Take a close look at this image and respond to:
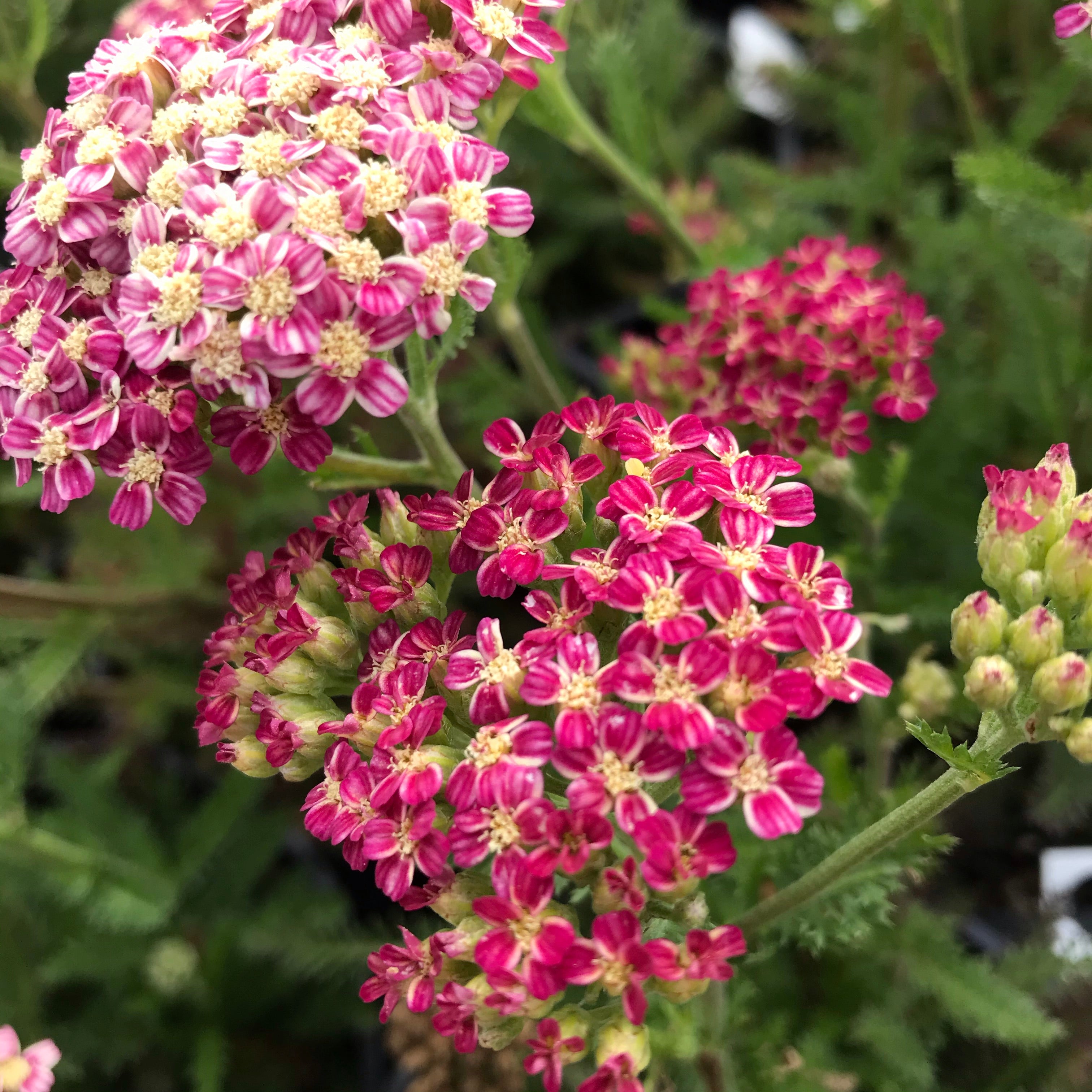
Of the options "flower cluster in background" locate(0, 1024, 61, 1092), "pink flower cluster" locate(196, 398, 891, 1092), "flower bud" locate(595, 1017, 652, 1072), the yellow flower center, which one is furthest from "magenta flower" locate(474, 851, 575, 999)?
"flower cluster in background" locate(0, 1024, 61, 1092)

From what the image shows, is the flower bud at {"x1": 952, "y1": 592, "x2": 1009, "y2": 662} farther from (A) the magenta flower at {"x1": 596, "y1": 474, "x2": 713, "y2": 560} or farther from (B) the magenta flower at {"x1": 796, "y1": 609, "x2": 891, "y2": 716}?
(A) the magenta flower at {"x1": 596, "y1": 474, "x2": 713, "y2": 560}

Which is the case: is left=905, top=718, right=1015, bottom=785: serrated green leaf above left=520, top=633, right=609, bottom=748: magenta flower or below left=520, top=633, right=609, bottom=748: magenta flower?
above

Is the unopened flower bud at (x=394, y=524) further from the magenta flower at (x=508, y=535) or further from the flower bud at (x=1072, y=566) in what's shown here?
the flower bud at (x=1072, y=566)

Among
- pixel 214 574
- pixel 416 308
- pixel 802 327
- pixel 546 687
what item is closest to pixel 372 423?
pixel 214 574

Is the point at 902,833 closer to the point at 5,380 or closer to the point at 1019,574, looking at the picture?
the point at 1019,574

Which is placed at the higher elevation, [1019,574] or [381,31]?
[381,31]

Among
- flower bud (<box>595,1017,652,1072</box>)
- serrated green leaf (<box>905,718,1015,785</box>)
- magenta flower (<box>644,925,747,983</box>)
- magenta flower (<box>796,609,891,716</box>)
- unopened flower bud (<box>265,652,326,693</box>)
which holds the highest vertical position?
magenta flower (<box>796,609,891,716</box>)
